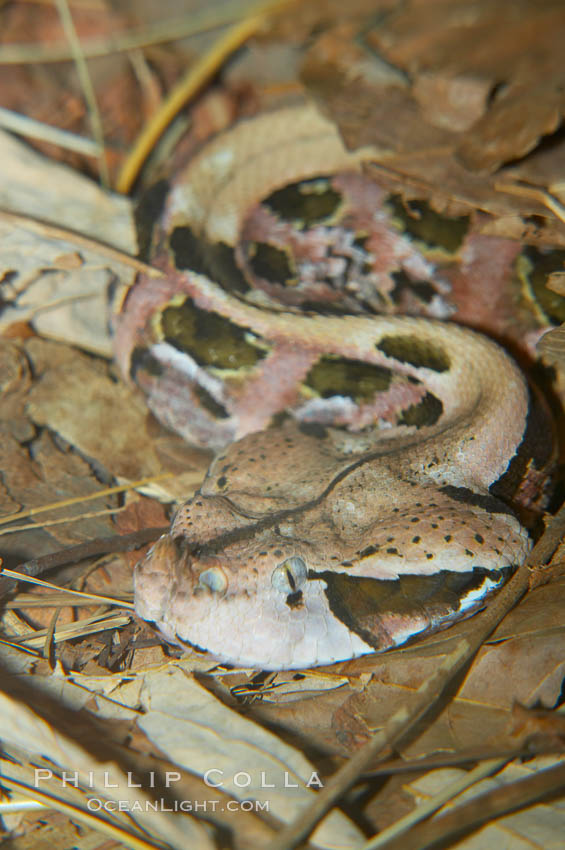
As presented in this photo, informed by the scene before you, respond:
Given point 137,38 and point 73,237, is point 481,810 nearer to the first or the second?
point 73,237

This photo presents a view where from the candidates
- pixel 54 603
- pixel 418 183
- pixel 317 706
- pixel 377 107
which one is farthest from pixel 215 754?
pixel 377 107

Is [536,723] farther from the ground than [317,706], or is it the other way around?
[536,723]

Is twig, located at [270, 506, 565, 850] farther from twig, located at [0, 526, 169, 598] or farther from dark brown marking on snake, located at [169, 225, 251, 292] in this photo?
dark brown marking on snake, located at [169, 225, 251, 292]

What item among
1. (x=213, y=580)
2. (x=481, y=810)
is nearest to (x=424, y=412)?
(x=213, y=580)

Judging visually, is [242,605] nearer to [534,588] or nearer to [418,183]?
[534,588]

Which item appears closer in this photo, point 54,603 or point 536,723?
point 536,723

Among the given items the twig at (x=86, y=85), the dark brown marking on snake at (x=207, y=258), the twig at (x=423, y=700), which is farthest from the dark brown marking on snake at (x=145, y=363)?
the twig at (x=423, y=700)

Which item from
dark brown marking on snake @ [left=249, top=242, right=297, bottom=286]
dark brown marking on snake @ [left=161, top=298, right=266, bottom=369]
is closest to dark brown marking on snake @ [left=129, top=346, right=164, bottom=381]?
dark brown marking on snake @ [left=161, top=298, right=266, bottom=369]
